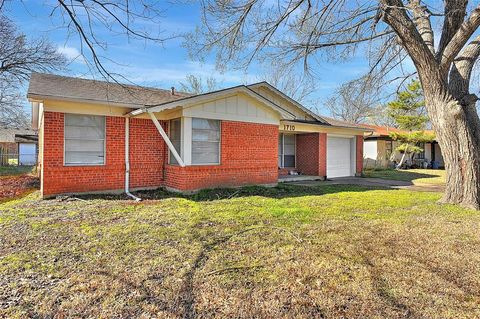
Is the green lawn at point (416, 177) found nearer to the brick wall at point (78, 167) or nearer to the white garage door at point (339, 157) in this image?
the white garage door at point (339, 157)

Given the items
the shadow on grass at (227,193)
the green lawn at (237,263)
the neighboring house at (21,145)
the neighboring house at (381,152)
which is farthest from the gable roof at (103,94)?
the neighboring house at (21,145)

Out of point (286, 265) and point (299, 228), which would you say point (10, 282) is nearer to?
point (286, 265)

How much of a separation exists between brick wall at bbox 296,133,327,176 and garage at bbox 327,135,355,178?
0.75m

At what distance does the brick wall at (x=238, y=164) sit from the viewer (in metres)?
9.71

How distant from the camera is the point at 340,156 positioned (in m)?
16.6

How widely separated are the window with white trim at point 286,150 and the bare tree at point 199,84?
49.2 feet

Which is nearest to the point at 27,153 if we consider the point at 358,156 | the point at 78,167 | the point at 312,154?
the point at 78,167

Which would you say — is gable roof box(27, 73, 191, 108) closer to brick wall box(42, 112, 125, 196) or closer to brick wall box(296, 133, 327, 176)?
brick wall box(42, 112, 125, 196)

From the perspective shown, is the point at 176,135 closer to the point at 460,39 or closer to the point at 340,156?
the point at 460,39

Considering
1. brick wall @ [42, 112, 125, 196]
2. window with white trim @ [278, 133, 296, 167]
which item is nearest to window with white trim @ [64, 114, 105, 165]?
brick wall @ [42, 112, 125, 196]

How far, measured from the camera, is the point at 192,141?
969cm

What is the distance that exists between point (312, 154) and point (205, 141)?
7.12 meters

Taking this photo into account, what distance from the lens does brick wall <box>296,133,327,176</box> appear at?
1509cm

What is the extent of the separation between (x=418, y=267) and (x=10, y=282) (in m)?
4.87
